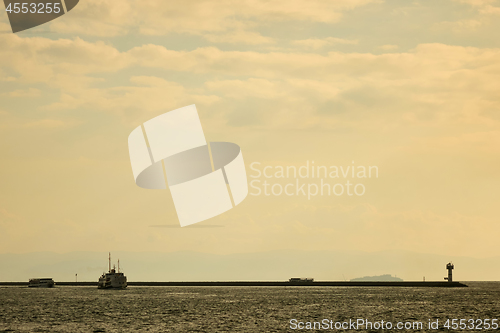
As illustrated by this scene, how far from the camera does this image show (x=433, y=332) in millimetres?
86062

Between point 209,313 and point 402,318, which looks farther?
point 209,313

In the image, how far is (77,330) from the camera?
88062 mm

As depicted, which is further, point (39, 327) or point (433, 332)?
point (39, 327)

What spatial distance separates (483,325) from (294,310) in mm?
38905

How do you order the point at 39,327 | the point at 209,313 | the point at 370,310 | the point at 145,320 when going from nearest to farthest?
the point at 39,327, the point at 145,320, the point at 209,313, the point at 370,310

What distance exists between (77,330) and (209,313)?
3260cm

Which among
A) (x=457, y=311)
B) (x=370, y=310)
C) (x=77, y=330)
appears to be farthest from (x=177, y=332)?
(x=457, y=311)

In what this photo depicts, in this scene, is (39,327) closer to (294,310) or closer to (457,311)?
(294,310)

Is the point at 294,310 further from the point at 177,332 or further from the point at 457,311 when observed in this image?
the point at 177,332

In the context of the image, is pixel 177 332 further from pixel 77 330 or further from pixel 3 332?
pixel 3 332

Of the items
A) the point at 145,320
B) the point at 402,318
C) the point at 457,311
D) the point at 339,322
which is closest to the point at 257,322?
the point at 339,322

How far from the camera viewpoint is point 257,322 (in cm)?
9750

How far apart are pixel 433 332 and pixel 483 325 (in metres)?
12.3

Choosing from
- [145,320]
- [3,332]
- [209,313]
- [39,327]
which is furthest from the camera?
[209,313]
